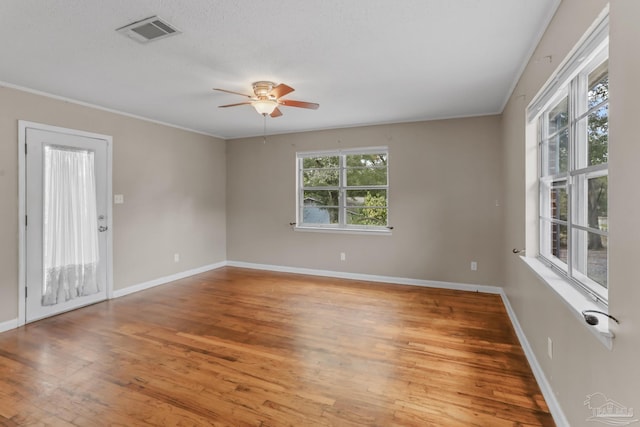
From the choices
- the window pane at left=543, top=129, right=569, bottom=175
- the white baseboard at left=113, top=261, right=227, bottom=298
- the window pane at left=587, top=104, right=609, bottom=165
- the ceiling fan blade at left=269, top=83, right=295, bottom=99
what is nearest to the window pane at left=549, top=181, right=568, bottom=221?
the window pane at left=543, top=129, right=569, bottom=175

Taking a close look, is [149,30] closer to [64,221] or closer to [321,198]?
[64,221]

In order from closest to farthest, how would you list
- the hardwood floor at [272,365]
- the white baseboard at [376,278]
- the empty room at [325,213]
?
the empty room at [325,213] → the hardwood floor at [272,365] → the white baseboard at [376,278]

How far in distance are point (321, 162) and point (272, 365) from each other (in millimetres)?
3681

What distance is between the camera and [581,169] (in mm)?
1803

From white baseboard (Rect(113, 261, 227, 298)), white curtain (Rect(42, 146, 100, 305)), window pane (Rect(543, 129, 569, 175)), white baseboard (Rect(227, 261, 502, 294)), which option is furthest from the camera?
white baseboard (Rect(227, 261, 502, 294))

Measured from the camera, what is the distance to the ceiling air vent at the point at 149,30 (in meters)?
2.13

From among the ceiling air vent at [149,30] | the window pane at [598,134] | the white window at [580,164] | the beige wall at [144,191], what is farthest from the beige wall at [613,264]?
the beige wall at [144,191]

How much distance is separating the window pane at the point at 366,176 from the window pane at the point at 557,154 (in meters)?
2.70

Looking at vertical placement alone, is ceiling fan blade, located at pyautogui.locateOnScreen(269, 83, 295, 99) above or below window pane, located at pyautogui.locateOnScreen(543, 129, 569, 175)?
above

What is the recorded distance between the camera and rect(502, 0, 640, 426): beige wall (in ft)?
3.67

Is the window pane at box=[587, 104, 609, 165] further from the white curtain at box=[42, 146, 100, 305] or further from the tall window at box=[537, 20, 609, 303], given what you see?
the white curtain at box=[42, 146, 100, 305]

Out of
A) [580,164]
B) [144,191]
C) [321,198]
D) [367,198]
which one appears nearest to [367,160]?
[367,198]

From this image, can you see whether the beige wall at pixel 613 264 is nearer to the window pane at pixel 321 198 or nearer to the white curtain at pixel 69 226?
the window pane at pixel 321 198

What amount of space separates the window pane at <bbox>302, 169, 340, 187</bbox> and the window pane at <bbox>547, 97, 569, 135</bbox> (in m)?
3.31
